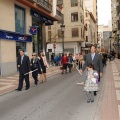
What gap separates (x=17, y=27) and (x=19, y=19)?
842 millimetres

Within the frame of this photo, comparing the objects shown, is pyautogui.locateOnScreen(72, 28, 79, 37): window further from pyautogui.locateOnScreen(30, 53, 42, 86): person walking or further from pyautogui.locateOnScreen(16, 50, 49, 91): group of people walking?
pyautogui.locateOnScreen(30, 53, 42, 86): person walking

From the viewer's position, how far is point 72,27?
4919 centimetres

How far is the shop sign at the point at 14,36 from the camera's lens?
1773cm

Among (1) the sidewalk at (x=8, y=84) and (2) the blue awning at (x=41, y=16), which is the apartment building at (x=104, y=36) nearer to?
(2) the blue awning at (x=41, y=16)

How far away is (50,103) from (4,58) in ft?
35.1

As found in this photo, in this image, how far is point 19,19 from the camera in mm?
20922

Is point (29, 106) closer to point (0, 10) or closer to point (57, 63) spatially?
point (0, 10)

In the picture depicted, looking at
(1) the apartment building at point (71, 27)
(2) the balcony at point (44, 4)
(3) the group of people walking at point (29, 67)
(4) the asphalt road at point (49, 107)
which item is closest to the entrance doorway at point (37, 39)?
(2) the balcony at point (44, 4)

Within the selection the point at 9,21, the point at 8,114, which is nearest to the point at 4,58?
the point at 9,21

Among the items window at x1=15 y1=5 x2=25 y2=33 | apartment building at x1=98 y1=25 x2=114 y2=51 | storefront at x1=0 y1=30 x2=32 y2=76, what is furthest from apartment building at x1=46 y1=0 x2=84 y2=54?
apartment building at x1=98 y1=25 x2=114 y2=51

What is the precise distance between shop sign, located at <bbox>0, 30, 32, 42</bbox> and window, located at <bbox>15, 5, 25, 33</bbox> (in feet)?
1.82

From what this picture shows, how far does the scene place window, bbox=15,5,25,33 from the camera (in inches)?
805

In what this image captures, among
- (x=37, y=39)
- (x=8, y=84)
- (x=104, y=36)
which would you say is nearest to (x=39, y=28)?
(x=37, y=39)

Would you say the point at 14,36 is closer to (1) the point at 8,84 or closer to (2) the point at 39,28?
(1) the point at 8,84
